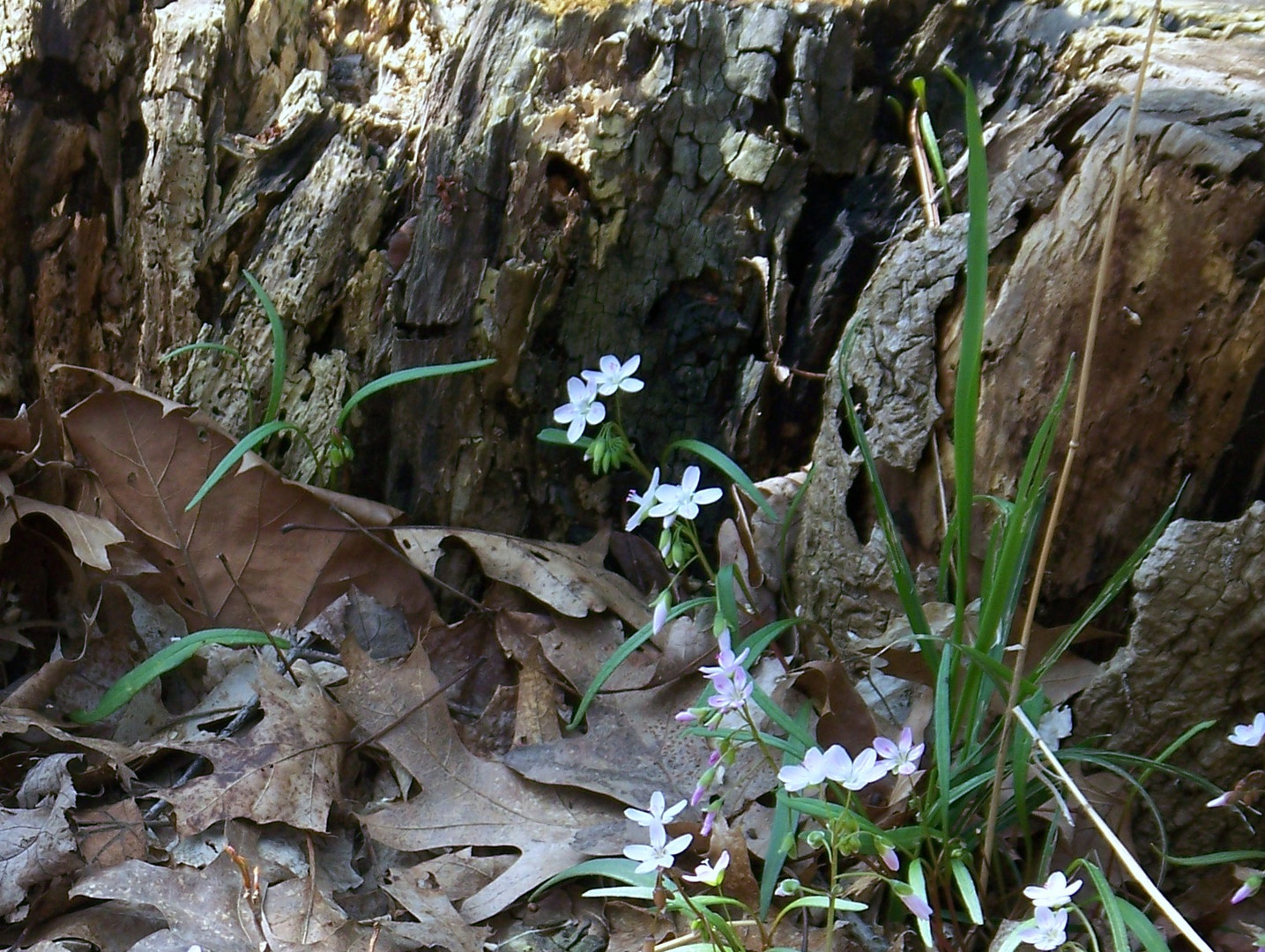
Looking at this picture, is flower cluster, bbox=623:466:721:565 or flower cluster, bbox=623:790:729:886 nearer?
flower cluster, bbox=623:790:729:886

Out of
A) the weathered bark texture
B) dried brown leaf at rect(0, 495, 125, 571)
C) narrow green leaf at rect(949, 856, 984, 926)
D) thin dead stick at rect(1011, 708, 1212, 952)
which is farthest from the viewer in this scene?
dried brown leaf at rect(0, 495, 125, 571)

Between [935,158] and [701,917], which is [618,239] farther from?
[701,917]

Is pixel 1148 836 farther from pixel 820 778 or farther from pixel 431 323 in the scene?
pixel 431 323

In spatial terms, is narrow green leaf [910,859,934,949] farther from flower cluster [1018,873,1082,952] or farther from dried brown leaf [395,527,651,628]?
dried brown leaf [395,527,651,628]

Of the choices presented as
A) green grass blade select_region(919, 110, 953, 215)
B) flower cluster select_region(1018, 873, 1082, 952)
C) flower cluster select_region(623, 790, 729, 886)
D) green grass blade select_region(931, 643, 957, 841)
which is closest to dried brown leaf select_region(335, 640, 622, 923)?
flower cluster select_region(623, 790, 729, 886)

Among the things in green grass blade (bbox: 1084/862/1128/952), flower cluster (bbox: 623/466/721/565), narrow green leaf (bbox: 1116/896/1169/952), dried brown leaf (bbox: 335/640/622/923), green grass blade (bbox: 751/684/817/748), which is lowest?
dried brown leaf (bbox: 335/640/622/923)

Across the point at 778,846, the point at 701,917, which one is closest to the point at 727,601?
the point at 778,846
